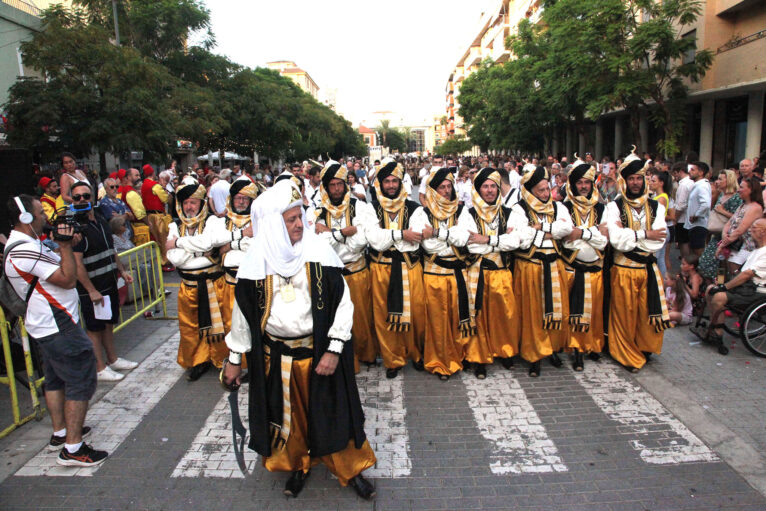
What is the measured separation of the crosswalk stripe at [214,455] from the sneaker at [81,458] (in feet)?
2.16

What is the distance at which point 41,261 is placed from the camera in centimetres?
389

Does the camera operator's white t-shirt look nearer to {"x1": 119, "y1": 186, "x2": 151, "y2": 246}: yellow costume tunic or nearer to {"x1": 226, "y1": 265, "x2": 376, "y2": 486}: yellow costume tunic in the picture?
{"x1": 226, "y1": 265, "x2": 376, "y2": 486}: yellow costume tunic

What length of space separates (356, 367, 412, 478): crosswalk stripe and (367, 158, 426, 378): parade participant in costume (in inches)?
9.1

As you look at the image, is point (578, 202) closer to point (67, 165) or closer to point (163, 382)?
point (163, 382)

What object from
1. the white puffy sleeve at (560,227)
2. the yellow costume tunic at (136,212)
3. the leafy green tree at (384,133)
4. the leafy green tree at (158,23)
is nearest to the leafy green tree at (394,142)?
the leafy green tree at (384,133)

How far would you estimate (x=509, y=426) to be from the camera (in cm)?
459

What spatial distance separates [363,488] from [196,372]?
2809 mm

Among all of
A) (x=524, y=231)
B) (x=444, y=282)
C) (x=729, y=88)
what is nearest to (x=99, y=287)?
(x=444, y=282)

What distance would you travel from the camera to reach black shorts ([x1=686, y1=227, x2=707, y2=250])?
30.1ft

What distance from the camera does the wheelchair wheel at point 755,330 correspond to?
19.4ft

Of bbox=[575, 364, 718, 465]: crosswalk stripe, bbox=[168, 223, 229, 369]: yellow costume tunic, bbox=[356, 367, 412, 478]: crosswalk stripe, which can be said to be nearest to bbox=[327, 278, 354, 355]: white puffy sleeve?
bbox=[356, 367, 412, 478]: crosswalk stripe

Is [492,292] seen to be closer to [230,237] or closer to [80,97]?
[230,237]

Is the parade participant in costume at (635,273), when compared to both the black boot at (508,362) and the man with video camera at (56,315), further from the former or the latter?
the man with video camera at (56,315)

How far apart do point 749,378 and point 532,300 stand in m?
2.31
